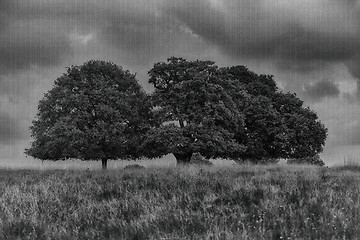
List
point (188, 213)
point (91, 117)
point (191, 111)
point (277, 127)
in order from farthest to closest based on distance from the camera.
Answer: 1. point (277, 127)
2. point (91, 117)
3. point (191, 111)
4. point (188, 213)

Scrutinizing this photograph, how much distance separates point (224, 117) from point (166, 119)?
505 centimetres

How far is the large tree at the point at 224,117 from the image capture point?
34000 mm

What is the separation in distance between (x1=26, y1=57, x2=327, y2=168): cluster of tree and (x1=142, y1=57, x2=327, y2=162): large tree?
0.09 metres

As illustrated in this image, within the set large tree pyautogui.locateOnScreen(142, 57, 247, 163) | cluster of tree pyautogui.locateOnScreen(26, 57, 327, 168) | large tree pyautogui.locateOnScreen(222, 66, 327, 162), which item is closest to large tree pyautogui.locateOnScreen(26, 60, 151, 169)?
cluster of tree pyautogui.locateOnScreen(26, 57, 327, 168)

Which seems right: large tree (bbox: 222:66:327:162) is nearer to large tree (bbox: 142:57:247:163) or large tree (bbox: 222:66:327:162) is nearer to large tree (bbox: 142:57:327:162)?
large tree (bbox: 142:57:327:162)

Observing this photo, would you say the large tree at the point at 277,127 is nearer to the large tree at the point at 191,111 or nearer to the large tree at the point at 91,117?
the large tree at the point at 191,111

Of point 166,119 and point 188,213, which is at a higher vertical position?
point 166,119

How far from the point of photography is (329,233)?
7711mm

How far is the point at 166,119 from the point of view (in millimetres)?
35031

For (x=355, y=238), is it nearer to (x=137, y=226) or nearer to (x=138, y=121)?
(x=137, y=226)

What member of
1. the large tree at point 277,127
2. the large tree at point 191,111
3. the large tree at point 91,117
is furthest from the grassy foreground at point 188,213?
the large tree at point 277,127

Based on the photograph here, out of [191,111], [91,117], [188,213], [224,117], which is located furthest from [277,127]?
[188,213]

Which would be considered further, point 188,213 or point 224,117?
point 224,117

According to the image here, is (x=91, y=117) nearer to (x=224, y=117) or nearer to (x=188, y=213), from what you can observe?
(x=224, y=117)
